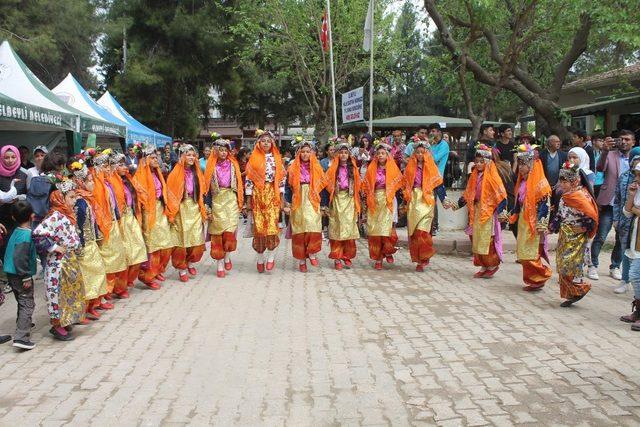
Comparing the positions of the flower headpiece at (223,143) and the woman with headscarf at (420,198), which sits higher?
the flower headpiece at (223,143)

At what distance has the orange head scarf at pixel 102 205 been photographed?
622cm

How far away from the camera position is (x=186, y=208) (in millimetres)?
7797

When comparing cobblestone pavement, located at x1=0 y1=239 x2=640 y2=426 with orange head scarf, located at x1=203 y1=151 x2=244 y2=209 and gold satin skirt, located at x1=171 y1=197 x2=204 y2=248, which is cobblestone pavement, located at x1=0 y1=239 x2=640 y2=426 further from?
orange head scarf, located at x1=203 y1=151 x2=244 y2=209

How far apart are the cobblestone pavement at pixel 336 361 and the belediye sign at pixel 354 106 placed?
6205 mm

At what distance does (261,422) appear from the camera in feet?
12.1

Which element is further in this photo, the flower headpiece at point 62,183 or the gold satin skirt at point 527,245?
the gold satin skirt at point 527,245

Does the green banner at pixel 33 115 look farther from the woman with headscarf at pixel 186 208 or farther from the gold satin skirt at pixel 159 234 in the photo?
the gold satin skirt at pixel 159 234

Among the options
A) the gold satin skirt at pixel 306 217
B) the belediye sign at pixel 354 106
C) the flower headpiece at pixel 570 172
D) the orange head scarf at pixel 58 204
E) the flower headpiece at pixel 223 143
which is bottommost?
the gold satin skirt at pixel 306 217

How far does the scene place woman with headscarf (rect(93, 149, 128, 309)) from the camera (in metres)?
6.33

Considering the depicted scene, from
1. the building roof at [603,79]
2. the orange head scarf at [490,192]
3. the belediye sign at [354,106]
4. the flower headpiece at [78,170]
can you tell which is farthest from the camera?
the building roof at [603,79]

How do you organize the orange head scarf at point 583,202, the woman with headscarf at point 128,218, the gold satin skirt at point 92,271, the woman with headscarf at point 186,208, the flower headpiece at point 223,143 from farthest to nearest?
the flower headpiece at point 223,143, the woman with headscarf at point 186,208, the woman with headscarf at point 128,218, the orange head scarf at point 583,202, the gold satin skirt at point 92,271

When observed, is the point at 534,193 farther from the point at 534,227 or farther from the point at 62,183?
the point at 62,183

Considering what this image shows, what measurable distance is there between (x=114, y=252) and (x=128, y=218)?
614mm

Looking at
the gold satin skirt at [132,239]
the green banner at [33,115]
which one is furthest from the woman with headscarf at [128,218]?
the green banner at [33,115]
